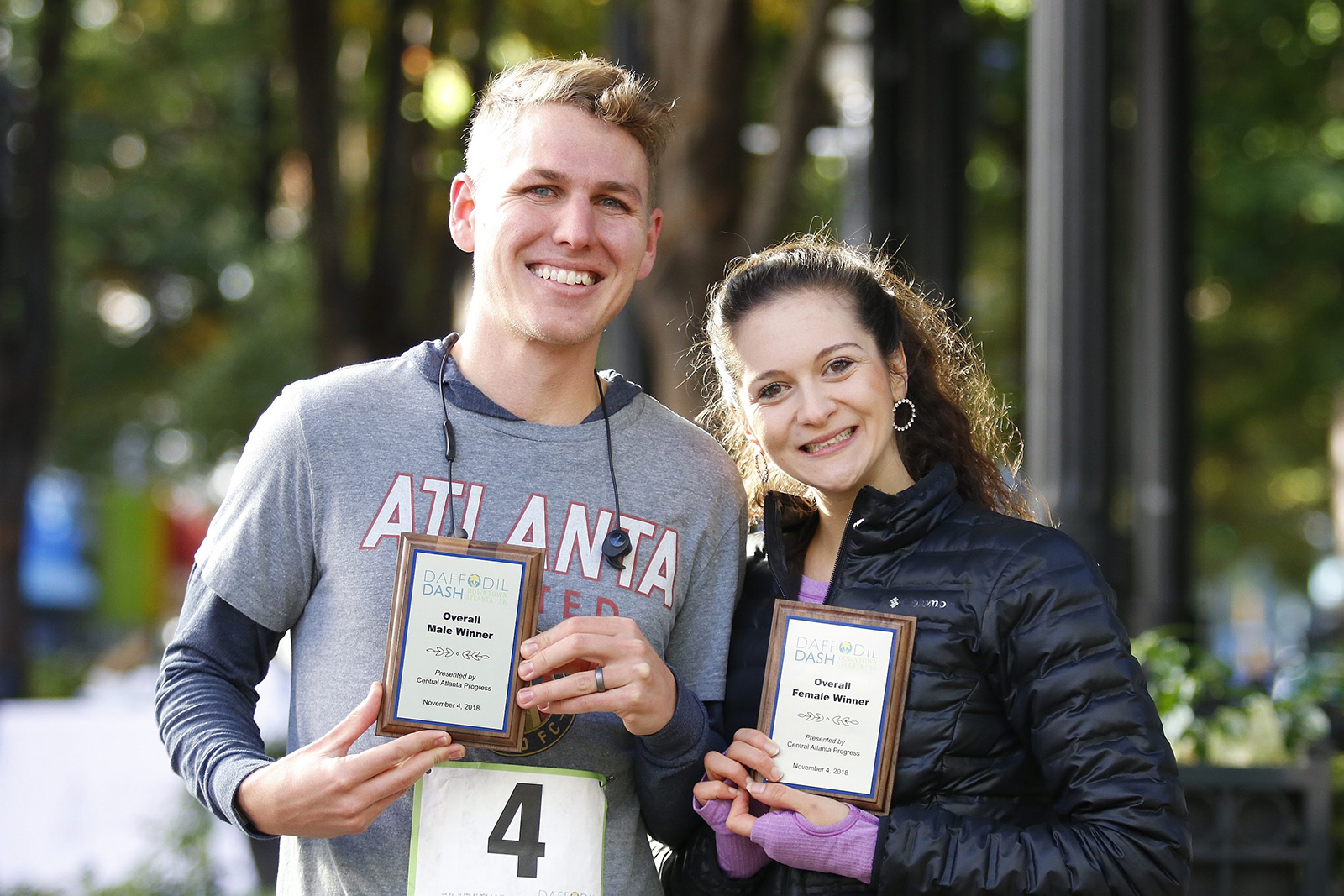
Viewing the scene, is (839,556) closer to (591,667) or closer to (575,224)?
(591,667)

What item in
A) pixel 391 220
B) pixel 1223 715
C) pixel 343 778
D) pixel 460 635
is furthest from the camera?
pixel 391 220

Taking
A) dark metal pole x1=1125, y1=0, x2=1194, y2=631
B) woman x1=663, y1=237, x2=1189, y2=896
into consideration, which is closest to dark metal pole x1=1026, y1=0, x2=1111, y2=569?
dark metal pole x1=1125, y1=0, x2=1194, y2=631

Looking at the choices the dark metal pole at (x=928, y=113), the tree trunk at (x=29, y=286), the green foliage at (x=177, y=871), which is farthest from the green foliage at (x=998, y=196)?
the tree trunk at (x=29, y=286)

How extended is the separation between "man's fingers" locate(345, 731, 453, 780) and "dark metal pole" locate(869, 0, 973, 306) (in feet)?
25.6

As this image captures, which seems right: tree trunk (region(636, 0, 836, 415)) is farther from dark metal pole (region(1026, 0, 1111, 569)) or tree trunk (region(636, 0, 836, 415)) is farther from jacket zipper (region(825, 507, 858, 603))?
jacket zipper (region(825, 507, 858, 603))

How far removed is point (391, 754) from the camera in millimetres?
1950

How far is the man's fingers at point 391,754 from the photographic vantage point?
194cm

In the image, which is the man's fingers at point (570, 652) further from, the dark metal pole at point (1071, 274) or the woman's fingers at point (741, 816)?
the dark metal pole at point (1071, 274)

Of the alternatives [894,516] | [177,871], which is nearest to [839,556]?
[894,516]

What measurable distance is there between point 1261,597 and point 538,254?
53371 millimetres

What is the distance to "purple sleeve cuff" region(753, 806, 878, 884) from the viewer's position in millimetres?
2162

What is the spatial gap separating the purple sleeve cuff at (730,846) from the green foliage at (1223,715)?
7.71 feet

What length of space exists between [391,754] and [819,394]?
39.1 inches

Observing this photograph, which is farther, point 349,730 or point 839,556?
point 839,556
